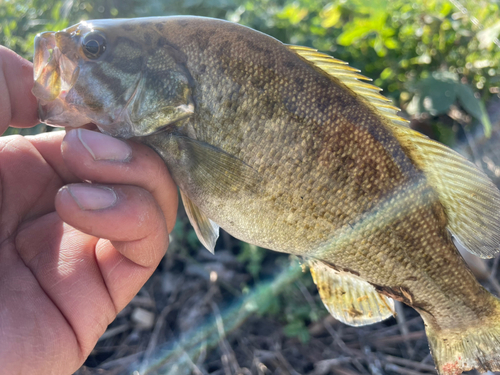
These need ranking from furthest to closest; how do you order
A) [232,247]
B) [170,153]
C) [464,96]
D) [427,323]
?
1. [232,247]
2. [464,96]
3. [427,323]
4. [170,153]

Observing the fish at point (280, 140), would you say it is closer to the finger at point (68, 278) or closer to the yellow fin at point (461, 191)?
the yellow fin at point (461, 191)

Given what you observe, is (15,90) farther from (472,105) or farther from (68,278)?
(472,105)

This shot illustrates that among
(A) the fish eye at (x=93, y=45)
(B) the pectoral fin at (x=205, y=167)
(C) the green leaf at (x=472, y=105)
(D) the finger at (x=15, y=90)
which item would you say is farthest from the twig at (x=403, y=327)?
(D) the finger at (x=15, y=90)

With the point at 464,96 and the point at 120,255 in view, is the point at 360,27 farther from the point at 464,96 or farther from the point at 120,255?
the point at 120,255

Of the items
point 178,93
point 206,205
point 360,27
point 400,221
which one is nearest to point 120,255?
point 206,205

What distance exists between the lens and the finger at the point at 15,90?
4.80 ft

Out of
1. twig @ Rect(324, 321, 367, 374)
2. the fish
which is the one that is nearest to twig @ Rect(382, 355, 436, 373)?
twig @ Rect(324, 321, 367, 374)

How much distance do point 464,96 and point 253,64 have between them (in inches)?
82.1

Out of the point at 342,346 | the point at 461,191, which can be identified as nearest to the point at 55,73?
the point at 461,191

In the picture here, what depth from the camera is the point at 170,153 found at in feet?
4.79

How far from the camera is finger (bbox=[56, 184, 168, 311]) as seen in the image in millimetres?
1280

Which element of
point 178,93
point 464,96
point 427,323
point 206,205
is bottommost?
point 427,323

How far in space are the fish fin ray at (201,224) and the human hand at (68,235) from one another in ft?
0.28

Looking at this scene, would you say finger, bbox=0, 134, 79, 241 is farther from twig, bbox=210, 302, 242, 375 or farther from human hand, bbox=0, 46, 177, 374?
twig, bbox=210, 302, 242, 375
